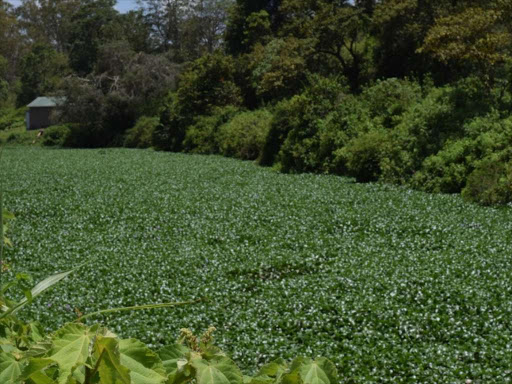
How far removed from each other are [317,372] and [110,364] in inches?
14.8

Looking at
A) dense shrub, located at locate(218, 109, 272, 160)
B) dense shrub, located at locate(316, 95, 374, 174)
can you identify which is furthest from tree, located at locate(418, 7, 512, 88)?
dense shrub, located at locate(218, 109, 272, 160)

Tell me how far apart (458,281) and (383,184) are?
29.2 ft

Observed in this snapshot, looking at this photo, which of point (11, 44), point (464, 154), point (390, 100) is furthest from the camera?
point (11, 44)

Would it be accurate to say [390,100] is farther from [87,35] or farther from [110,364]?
[87,35]

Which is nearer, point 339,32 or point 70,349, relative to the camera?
point 70,349

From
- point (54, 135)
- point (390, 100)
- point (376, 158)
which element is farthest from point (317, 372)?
point (54, 135)

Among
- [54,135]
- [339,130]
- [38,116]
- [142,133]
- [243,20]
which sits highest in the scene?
[243,20]

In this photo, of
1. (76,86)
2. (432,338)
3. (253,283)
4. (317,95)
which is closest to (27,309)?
(253,283)

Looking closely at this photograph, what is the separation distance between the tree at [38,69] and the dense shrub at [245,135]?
35.9m

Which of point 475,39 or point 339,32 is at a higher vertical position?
point 339,32

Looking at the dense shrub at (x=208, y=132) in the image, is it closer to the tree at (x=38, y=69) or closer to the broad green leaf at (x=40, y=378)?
the broad green leaf at (x=40, y=378)

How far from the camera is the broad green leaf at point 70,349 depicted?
3.64 ft

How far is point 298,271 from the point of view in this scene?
809cm

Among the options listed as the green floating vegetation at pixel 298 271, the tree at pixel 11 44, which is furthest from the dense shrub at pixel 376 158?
the tree at pixel 11 44
